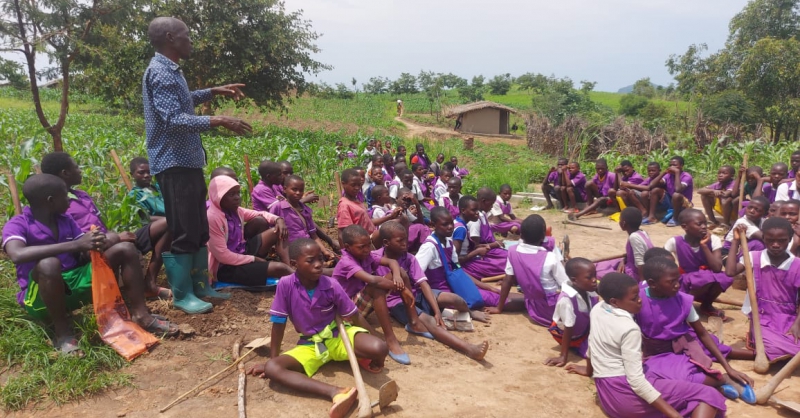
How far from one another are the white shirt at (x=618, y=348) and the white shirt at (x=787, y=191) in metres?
4.65

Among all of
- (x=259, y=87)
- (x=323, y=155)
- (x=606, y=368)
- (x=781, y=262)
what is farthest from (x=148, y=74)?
(x=259, y=87)

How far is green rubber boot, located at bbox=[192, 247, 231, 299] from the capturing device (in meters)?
3.91

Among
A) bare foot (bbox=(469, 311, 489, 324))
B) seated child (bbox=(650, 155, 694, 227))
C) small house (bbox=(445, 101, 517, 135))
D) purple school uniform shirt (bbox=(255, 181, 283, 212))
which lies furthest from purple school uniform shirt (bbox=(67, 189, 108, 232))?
small house (bbox=(445, 101, 517, 135))

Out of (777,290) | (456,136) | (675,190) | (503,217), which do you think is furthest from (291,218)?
(456,136)

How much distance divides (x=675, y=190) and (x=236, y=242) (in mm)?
7141

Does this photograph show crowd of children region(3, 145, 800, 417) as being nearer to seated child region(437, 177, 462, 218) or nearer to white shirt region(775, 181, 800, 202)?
seated child region(437, 177, 462, 218)

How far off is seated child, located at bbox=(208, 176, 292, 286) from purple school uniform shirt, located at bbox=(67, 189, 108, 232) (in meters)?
0.85

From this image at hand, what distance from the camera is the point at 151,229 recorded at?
4062mm

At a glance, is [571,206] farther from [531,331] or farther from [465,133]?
[465,133]

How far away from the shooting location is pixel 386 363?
3475 millimetres

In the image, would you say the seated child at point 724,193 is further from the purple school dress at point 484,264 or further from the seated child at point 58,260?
the seated child at point 58,260

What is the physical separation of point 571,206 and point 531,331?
228 inches

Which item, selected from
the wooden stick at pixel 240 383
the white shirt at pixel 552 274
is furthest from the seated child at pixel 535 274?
the wooden stick at pixel 240 383

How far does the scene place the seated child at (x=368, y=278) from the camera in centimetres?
351
